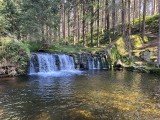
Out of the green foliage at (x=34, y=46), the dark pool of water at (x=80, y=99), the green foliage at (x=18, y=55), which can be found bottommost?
the dark pool of water at (x=80, y=99)

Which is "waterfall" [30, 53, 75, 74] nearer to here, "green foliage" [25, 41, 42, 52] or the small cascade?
the small cascade

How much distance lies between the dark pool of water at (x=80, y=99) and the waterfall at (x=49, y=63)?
4.98 meters

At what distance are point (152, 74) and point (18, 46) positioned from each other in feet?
41.5

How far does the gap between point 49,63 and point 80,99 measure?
1280cm

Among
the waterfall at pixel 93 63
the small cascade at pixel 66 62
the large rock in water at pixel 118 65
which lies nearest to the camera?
the small cascade at pixel 66 62

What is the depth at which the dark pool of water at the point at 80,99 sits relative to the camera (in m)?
11.5

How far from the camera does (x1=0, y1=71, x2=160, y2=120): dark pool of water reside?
11.5 meters

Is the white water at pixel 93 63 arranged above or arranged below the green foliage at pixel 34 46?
below

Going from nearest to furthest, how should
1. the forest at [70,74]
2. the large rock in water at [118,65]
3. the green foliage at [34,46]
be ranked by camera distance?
the forest at [70,74] → the large rock in water at [118,65] → the green foliage at [34,46]

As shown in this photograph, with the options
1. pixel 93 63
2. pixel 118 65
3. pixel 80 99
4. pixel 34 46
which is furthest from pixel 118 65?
pixel 80 99

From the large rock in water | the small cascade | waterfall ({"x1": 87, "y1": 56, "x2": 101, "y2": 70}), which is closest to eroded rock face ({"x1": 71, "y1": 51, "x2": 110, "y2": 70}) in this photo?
waterfall ({"x1": 87, "y1": 56, "x2": 101, "y2": 70})

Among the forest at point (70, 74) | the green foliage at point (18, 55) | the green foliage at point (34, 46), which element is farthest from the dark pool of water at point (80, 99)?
the green foliage at point (34, 46)

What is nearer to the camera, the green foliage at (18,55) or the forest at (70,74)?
the forest at (70,74)

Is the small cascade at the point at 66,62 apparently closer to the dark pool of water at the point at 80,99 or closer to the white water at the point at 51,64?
the white water at the point at 51,64
